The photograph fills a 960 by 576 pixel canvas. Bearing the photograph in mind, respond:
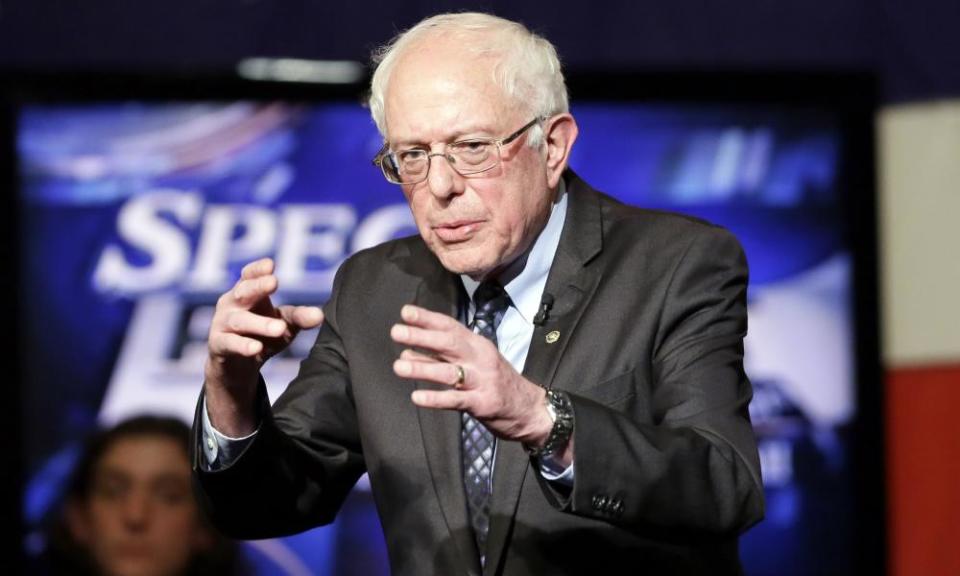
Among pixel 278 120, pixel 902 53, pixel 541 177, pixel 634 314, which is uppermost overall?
pixel 902 53

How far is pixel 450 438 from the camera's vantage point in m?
2.02

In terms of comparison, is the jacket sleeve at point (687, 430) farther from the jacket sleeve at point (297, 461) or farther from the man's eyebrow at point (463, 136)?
the jacket sleeve at point (297, 461)

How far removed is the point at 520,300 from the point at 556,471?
436 millimetres

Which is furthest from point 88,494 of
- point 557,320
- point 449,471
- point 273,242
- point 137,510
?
point 557,320

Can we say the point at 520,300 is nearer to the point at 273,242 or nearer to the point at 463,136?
the point at 463,136

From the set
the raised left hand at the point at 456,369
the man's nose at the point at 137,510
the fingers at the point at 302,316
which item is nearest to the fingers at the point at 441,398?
the raised left hand at the point at 456,369

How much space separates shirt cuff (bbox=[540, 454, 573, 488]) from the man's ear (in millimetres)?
559

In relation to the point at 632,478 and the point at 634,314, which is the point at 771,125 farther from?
the point at 632,478

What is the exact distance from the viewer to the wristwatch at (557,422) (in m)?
1.68

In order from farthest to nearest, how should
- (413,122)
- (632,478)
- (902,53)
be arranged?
(902,53) < (413,122) < (632,478)

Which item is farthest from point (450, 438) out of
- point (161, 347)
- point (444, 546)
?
point (161, 347)

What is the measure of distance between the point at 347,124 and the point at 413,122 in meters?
1.75

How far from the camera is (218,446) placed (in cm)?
197

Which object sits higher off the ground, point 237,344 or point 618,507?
point 237,344
